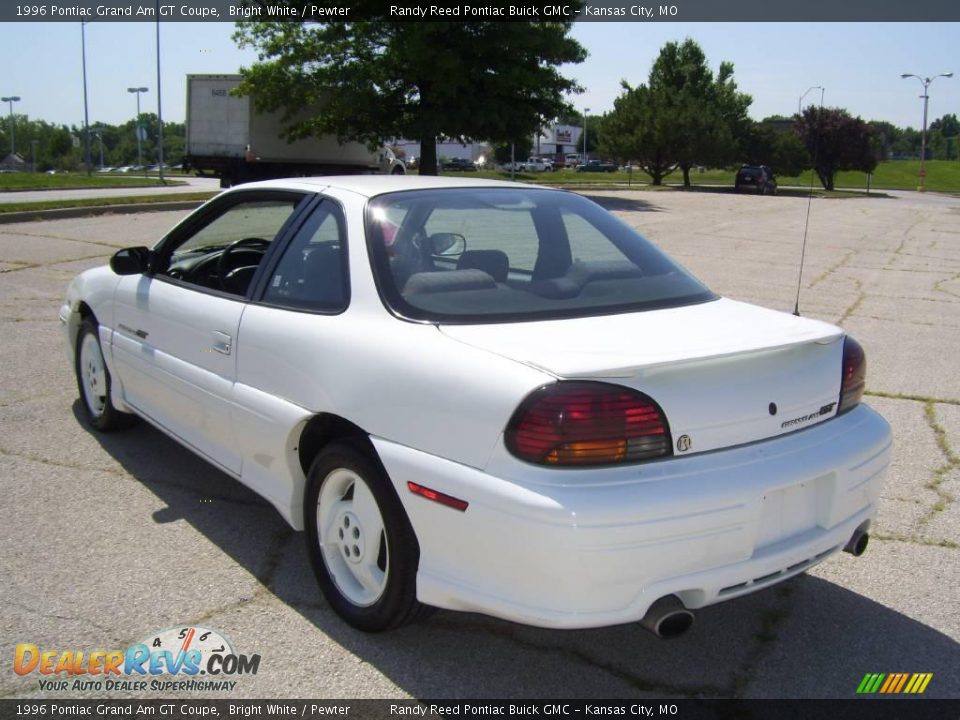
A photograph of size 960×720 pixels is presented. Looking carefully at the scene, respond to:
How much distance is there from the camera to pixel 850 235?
66.2ft

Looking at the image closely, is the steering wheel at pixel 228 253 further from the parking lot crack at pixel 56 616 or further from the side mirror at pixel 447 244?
the parking lot crack at pixel 56 616

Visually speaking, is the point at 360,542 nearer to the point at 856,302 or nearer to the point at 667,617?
the point at 667,617

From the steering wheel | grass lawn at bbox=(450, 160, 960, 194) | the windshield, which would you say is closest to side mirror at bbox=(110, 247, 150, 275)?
the steering wheel

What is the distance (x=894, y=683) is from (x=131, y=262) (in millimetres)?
3742

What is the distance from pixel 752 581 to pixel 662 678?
469mm

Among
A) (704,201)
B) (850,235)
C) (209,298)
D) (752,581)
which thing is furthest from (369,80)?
(752,581)

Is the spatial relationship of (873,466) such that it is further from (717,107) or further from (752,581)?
(717,107)

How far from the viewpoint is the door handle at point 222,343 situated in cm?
374

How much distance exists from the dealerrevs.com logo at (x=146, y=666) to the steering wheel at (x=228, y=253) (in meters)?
1.62

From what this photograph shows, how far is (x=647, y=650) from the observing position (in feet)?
10.4

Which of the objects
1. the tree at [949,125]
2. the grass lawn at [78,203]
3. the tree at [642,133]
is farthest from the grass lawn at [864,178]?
the tree at [949,125]

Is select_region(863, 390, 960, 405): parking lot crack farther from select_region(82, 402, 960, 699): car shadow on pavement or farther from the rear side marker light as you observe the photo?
the rear side marker light

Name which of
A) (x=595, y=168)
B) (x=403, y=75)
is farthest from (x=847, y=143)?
(x=595, y=168)

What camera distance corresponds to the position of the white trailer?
94.1ft
